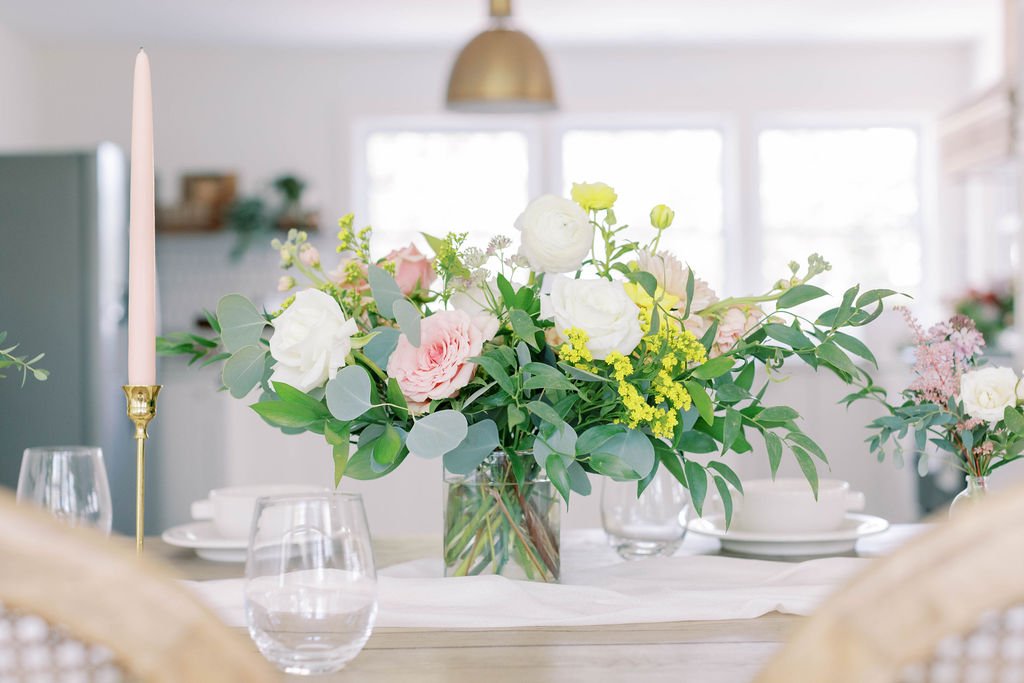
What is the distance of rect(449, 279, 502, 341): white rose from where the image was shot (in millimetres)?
934

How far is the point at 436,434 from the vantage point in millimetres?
885

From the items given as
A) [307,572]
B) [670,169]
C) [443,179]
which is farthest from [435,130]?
[307,572]

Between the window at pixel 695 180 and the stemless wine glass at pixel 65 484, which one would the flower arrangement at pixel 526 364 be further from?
the window at pixel 695 180

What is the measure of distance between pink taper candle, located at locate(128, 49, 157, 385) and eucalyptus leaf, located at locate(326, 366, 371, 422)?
14cm

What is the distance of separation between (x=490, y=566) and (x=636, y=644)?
198mm

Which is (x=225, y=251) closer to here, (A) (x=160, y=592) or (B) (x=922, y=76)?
(B) (x=922, y=76)

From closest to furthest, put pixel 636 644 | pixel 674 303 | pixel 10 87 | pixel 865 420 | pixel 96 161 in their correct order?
pixel 636 644, pixel 674 303, pixel 865 420, pixel 96 161, pixel 10 87

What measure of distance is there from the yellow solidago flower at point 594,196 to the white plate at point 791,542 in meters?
0.44

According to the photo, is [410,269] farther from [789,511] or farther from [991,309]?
[991,309]

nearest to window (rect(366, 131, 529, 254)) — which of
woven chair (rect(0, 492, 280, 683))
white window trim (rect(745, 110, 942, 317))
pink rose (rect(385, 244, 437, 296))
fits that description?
white window trim (rect(745, 110, 942, 317))

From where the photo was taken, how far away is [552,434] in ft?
3.03

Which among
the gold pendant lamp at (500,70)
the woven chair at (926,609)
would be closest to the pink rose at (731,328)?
the woven chair at (926,609)

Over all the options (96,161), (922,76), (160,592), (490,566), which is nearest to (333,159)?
(96,161)

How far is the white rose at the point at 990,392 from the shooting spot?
990mm
